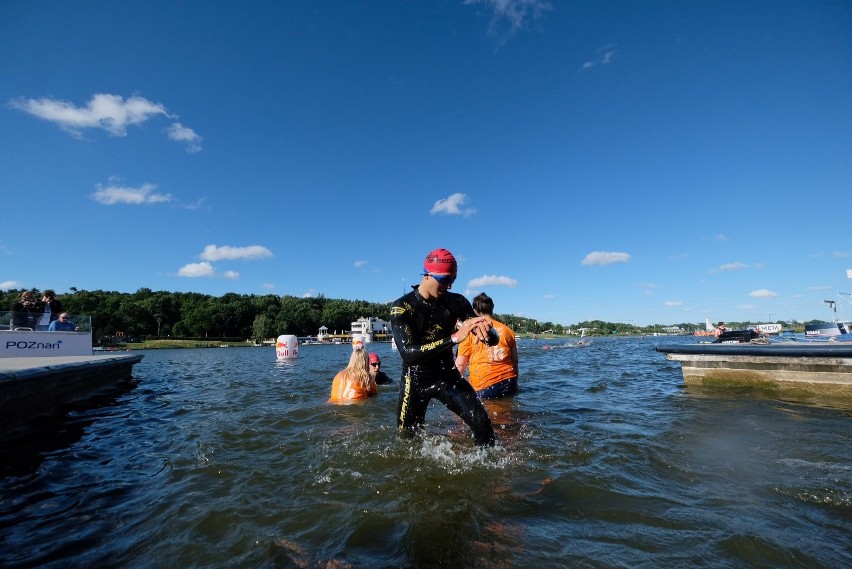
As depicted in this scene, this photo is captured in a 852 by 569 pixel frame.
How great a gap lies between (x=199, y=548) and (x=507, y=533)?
2.22m

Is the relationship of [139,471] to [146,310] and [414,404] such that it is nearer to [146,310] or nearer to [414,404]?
[414,404]

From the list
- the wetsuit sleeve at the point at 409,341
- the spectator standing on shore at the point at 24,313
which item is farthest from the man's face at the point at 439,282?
the spectator standing on shore at the point at 24,313

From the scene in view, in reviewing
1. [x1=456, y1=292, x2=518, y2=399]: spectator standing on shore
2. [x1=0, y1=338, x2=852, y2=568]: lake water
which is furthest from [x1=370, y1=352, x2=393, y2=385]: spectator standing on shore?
[x1=0, y1=338, x2=852, y2=568]: lake water

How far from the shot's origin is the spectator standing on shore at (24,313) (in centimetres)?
1341

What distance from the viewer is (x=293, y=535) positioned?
2949 mm

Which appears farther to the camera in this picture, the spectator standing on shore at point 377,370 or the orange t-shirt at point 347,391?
the spectator standing on shore at point 377,370

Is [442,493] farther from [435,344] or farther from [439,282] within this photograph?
[439,282]

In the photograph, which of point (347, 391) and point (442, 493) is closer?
point (442, 493)

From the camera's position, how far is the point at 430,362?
4770mm

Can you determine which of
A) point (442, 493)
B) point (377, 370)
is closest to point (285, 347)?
point (377, 370)

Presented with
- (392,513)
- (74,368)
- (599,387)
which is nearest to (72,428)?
(74,368)

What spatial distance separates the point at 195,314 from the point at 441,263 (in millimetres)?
142608

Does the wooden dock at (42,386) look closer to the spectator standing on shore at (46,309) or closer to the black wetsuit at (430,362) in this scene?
the spectator standing on shore at (46,309)

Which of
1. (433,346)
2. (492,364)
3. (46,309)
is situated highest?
(46,309)
